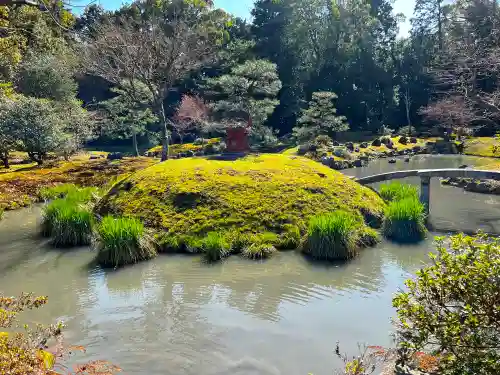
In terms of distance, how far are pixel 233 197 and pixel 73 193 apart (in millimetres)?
5549

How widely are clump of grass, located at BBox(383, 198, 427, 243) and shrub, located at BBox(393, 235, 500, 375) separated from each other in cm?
743

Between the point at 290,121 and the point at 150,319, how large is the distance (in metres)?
35.3

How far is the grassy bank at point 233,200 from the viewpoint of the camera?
10.3 metres

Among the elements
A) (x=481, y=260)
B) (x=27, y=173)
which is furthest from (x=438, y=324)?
(x=27, y=173)

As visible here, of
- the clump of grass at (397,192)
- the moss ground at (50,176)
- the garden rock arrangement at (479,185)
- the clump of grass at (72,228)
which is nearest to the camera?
the clump of grass at (72,228)

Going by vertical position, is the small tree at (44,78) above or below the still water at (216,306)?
above

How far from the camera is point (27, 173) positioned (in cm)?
1981

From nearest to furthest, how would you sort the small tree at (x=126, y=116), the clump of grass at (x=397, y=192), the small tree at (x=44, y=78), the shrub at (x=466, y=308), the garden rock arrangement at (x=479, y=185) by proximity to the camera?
the shrub at (x=466, y=308)
the clump of grass at (x=397, y=192)
the garden rock arrangement at (x=479, y=185)
the small tree at (x=44, y=78)
the small tree at (x=126, y=116)

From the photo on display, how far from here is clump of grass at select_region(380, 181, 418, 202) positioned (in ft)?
41.1

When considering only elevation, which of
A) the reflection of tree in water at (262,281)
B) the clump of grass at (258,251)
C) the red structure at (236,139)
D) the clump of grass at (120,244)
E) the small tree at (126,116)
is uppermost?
the small tree at (126,116)

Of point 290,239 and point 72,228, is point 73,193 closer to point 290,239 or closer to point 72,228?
point 72,228

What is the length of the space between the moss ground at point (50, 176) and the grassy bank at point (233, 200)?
6120 millimetres

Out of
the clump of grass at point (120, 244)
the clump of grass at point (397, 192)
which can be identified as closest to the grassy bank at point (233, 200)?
the clump of grass at point (397, 192)

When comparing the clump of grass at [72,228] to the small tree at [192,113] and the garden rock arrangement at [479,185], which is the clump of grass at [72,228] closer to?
the garden rock arrangement at [479,185]
